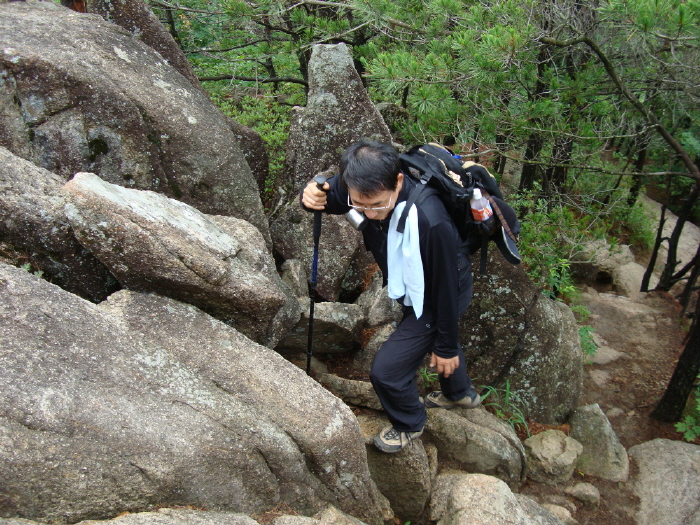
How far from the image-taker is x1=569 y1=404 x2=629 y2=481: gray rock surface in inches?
233

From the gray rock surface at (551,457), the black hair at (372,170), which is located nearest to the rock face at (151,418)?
the black hair at (372,170)

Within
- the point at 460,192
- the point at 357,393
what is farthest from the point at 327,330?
the point at 460,192

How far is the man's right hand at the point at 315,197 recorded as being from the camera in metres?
4.32

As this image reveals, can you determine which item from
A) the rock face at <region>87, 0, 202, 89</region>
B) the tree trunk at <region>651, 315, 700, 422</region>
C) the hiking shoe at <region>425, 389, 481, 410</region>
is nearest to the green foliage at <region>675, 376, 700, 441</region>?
the tree trunk at <region>651, 315, 700, 422</region>

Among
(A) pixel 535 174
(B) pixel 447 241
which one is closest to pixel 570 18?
(A) pixel 535 174

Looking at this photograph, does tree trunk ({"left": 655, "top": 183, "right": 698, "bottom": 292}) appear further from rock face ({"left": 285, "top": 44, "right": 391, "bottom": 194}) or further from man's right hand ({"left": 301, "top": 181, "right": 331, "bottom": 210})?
man's right hand ({"left": 301, "top": 181, "right": 331, "bottom": 210})

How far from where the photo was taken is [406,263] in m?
3.91

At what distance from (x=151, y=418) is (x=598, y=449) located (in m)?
5.03

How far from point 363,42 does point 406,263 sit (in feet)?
21.2

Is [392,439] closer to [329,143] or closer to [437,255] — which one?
[437,255]

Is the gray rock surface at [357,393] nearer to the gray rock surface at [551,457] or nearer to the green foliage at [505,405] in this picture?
the green foliage at [505,405]

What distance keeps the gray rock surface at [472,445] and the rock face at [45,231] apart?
330cm

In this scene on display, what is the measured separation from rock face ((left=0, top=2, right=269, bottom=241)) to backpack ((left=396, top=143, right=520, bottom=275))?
2368mm

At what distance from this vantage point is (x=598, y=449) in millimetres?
5992
